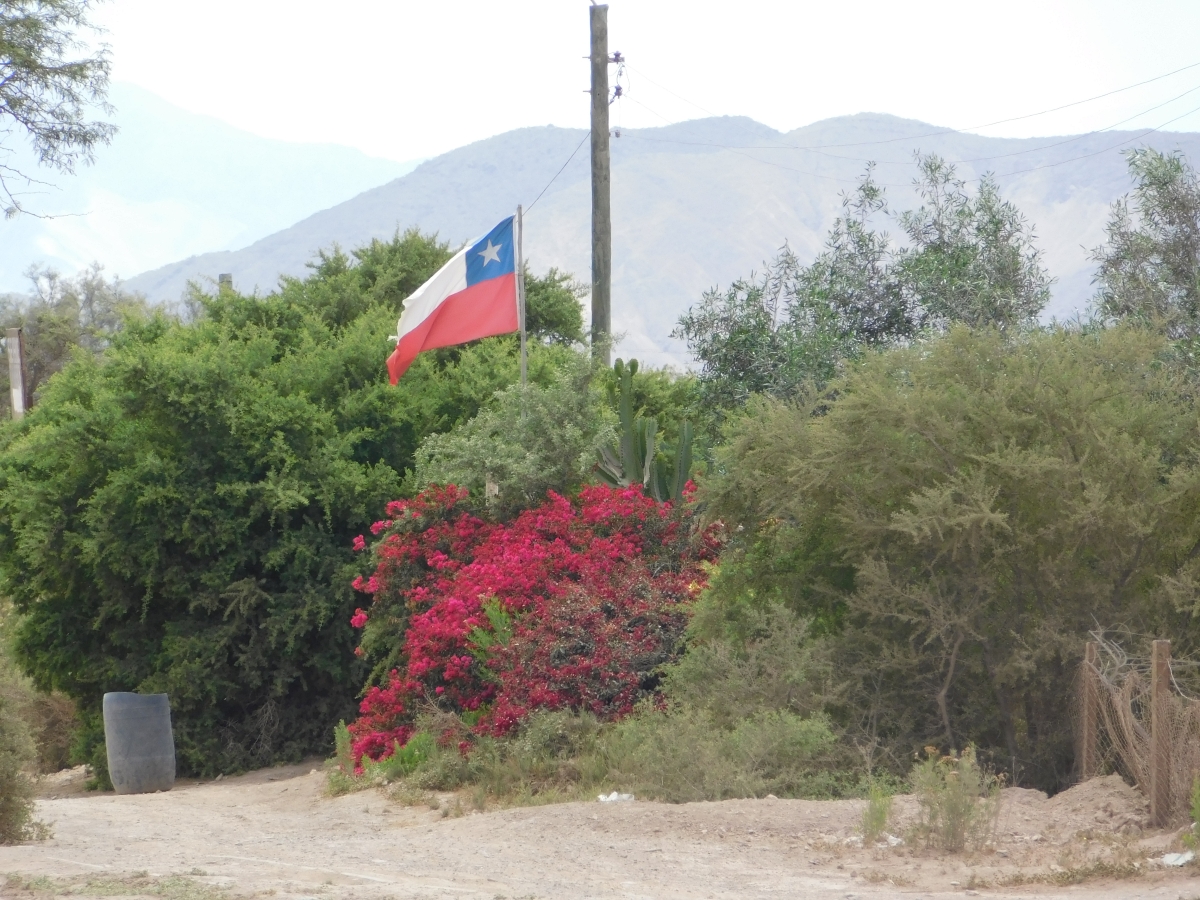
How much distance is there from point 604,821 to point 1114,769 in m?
3.35

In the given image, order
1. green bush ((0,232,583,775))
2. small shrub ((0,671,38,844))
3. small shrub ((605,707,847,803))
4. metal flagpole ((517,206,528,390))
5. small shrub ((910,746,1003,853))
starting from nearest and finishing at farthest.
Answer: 1. small shrub ((910,746,1003,853))
2. small shrub ((0,671,38,844))
3. small shrub ((605,707,847,803))
4. metal flagpole ((517,206,528,390))
5. green bush ((0,232,583,775))

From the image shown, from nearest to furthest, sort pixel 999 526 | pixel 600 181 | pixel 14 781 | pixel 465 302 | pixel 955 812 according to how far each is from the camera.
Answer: pixel 955 812
pixel 14 781
pixel 999 526
pixel 465 302
pixel 600 181

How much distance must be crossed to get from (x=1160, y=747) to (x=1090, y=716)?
3.09 feet

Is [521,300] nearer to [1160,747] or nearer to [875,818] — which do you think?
[875,818]

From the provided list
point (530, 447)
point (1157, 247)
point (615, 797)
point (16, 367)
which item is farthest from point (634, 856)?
point (16, 367)

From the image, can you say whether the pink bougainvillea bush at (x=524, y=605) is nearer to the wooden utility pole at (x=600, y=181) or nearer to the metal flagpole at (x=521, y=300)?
the metal flagpole at (x=521, y=300)

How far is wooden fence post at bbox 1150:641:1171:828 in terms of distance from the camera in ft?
25.2

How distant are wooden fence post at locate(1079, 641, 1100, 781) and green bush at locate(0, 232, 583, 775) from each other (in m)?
8.85

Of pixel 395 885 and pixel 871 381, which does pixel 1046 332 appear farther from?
pixel 395 885

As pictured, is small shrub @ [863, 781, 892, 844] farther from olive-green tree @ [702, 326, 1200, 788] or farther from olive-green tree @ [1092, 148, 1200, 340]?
olive-green tree @ [1092, 148, 1200, 340]

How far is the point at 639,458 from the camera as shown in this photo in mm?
14500

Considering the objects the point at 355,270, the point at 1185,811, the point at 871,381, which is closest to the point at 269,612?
the point at 355,270

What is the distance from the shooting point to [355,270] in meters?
20.8

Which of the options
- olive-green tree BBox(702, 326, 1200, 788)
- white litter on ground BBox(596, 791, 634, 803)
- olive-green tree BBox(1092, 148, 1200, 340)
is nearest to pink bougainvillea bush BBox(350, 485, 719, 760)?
white litter on ground BBox(596, 791, 634, 803)
